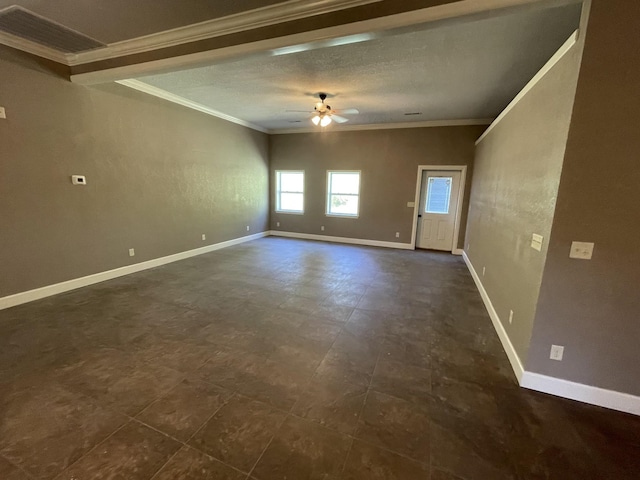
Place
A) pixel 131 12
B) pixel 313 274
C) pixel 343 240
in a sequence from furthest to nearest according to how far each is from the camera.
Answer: pixel 343 240 < pixel 313 274 < pixel 131 12

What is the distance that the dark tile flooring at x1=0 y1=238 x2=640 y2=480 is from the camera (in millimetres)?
1480

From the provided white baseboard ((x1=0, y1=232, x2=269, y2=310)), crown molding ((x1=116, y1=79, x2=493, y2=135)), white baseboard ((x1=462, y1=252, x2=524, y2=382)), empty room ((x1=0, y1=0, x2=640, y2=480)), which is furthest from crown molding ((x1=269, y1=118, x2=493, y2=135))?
white baseboard ((x1=0, y1=232, x2=269, y2=310))

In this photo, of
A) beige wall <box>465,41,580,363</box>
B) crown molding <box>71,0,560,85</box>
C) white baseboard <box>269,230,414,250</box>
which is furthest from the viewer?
white baseboard <box>269,230,414,250</box>

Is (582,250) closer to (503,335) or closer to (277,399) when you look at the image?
(503,335)

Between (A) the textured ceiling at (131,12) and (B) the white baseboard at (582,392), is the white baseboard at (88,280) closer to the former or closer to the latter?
(A) the textured ceiling at (131,12)

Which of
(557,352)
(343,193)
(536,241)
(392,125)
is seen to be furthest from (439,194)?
(557,352)

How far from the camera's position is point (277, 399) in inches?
75.8

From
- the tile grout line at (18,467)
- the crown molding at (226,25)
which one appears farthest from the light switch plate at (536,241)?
the tile grout line at (18,467)

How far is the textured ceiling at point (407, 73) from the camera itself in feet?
8.48

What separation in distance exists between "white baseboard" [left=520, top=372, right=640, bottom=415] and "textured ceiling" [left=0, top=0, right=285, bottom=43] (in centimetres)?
360

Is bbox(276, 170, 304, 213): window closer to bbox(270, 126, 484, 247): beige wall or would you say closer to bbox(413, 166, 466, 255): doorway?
bbox(270, 126, 484, 247): beige wall

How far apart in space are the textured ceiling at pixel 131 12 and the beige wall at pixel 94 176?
1136 mm

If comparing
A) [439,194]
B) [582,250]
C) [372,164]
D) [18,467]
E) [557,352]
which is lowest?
[18,467]

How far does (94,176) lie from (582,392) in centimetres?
589
